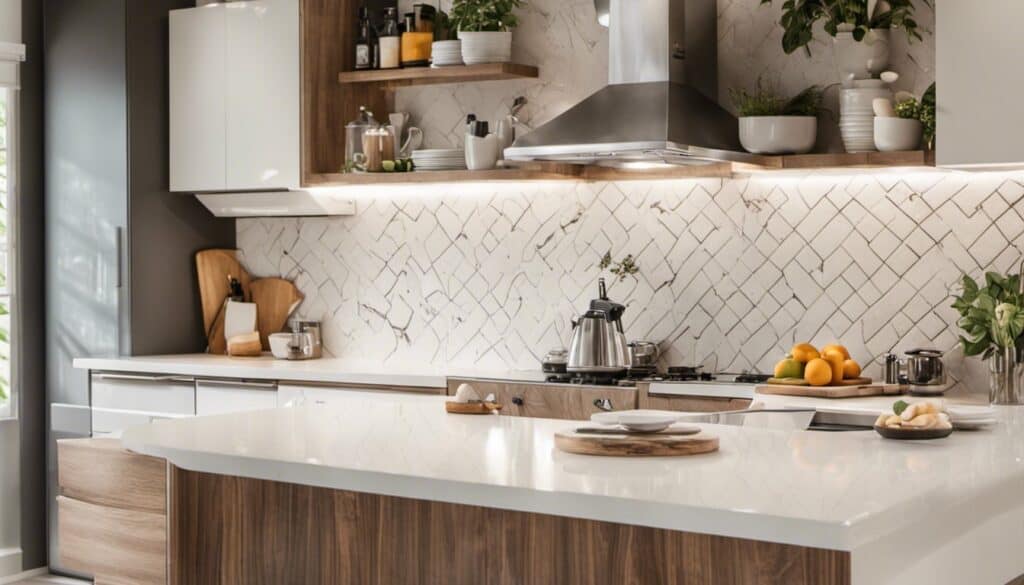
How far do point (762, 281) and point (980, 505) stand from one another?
255cm

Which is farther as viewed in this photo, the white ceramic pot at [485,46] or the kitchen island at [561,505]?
the white ceramic pot at [485,46]

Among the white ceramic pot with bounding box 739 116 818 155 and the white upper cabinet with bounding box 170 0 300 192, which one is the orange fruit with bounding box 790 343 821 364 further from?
the white upper cabinet with bounding box 170 0 300 192

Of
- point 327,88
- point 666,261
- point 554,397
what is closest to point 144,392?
point 327,88

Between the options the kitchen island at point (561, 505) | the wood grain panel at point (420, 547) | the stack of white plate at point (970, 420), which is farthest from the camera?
the stack of white plate at point (970, 420)

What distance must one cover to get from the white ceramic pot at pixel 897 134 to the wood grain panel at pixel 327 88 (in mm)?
2416

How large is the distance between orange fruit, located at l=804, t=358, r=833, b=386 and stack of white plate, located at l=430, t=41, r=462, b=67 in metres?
1.99

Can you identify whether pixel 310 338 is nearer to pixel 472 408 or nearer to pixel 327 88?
pixel 327 88

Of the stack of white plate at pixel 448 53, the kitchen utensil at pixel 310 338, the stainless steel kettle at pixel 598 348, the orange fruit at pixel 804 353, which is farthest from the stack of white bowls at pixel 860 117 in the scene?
the kitchen utensil at pixel 310 338

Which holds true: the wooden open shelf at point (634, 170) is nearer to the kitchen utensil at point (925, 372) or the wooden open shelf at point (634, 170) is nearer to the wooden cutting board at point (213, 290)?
the kitchen utensil at point (925, 372)

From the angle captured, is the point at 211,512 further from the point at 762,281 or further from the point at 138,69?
the point at 138,69

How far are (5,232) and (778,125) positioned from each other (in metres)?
3.61

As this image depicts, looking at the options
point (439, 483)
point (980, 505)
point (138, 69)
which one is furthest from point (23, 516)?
point (980, 505)

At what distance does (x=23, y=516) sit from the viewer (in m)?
6.03

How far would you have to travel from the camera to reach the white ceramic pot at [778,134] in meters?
4.63
